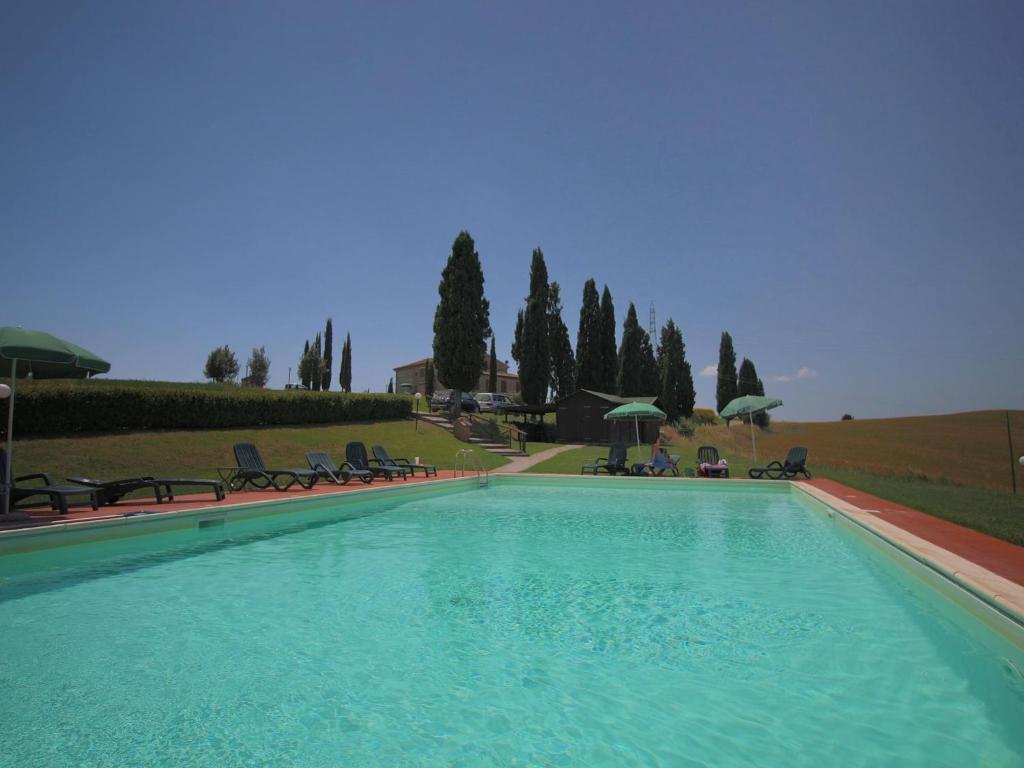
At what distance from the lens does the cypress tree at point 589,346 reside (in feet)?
146

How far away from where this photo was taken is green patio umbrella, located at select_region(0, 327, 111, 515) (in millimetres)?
7762

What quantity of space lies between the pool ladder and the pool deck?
4.50m

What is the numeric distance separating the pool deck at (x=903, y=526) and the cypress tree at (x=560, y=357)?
3257 cm

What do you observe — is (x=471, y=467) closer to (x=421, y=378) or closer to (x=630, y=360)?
(x=630, y=360)

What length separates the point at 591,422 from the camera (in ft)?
112

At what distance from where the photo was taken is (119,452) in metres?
15.4

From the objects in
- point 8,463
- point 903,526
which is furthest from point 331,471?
point 903,526

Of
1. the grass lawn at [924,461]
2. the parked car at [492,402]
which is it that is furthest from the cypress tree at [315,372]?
the grass lawn at [924,461]

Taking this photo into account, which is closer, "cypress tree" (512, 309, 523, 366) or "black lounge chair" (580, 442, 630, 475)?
"black lounge chair" (580, 442, 630, 475)

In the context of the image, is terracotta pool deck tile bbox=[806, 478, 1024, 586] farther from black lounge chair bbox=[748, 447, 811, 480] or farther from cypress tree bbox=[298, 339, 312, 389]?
cypress tree bbox=[298, 339, 312, 389]

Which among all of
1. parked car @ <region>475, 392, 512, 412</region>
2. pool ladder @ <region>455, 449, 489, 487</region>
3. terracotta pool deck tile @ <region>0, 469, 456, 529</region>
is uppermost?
parked car @ <region>475, 392, 512, 412</region>

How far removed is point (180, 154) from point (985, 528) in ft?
61.5

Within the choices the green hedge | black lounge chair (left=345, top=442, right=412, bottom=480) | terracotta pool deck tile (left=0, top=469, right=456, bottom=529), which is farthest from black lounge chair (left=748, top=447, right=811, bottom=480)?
the green hedge

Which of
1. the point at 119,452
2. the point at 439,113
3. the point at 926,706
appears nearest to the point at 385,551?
the point at 926,706
